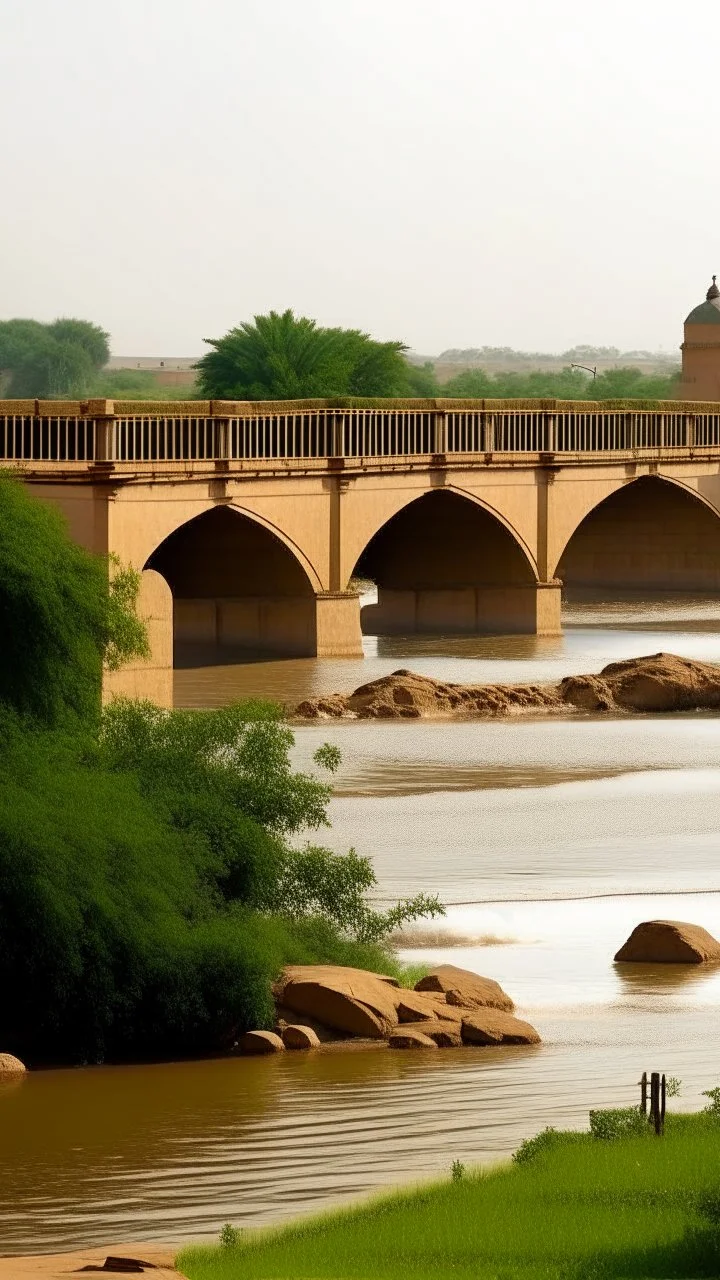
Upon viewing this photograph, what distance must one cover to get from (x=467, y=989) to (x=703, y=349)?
63.0 meters

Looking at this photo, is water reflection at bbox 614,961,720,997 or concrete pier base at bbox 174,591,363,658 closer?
water reflection at bbox 614,961,720,997

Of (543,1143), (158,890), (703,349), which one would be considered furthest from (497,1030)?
(703,349)

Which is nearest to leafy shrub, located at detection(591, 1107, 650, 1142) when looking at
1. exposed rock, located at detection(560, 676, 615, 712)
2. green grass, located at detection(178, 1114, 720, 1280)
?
green grass, located at detection(178, 1114, 720, 1280)

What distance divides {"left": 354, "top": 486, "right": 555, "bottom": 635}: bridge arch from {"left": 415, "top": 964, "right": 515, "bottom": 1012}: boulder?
34638mm

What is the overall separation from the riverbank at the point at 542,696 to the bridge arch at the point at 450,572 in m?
11.6

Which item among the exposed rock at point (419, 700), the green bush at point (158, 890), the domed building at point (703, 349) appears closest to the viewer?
the green bush at point (158, 890)

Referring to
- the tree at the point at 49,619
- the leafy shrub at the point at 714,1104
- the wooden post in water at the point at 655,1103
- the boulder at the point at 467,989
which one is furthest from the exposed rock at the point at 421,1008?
the tree at the point at 49,619

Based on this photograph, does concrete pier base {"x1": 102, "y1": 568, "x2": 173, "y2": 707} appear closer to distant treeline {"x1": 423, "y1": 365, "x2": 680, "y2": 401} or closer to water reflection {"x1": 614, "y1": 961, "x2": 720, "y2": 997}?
water reflection {"x1": 614, "y1": 961, "x2": 720, "y2": 997}

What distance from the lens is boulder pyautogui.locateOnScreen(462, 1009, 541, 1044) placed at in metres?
22.7

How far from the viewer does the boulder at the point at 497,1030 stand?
22.7m

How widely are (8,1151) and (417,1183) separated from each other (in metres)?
3.51

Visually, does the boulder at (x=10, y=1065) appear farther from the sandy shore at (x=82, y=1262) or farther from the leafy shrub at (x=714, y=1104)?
the leafy shrub at (x=714, y=1104)

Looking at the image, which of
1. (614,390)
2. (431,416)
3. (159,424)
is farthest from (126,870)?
(614,390)

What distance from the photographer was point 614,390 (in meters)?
152
